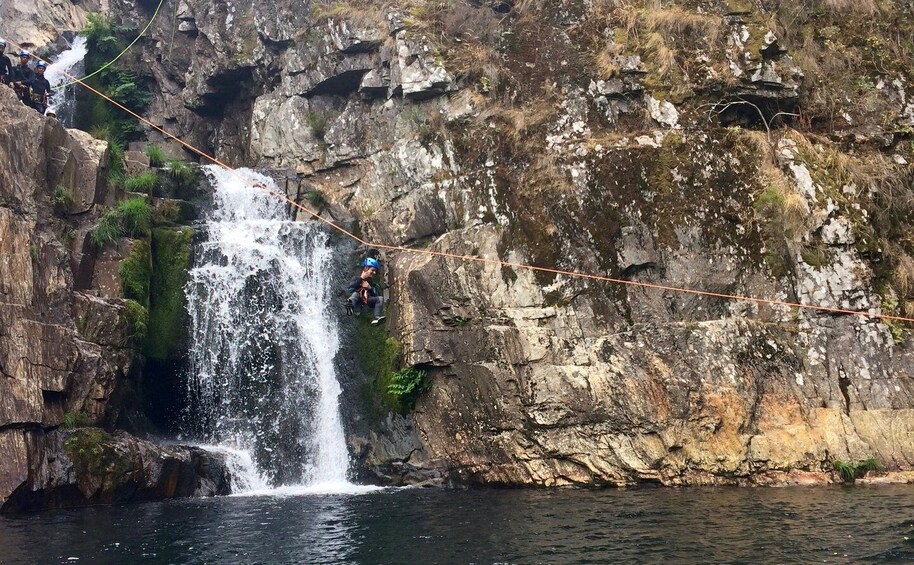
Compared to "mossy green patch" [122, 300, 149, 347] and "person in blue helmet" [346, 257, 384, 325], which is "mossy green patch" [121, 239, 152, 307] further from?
"person in blue helmet" [346, 257, 384, 325]

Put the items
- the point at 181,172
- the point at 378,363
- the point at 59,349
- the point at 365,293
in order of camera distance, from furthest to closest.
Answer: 1. the point at 181,172
2. the point at 378,363
3. the point at 365,293
4. the point at 59,349

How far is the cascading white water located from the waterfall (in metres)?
9.21

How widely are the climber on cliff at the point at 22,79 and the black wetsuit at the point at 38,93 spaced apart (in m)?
0.10

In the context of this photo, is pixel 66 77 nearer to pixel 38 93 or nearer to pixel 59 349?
pixel 38 93

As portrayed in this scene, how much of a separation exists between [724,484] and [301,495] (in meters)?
8.90

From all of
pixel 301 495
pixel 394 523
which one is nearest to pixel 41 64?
pixel 301 495

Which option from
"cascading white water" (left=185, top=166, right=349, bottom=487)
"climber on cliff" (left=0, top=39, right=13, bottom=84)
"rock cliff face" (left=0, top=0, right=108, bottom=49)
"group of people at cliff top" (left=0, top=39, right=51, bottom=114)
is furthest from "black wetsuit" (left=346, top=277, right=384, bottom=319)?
"rock cliff face" (left=0, top=0, right=108, bottom=49)

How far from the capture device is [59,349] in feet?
50.5

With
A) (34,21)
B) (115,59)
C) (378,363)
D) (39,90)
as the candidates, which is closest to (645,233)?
(378,363)

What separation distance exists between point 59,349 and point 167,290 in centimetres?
379

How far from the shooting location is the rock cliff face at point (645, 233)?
1622cm

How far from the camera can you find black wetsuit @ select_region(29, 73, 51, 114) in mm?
20219

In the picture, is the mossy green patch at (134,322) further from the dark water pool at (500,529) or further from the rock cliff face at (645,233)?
the rock cliff face at (645,233)

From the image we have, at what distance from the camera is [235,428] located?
1789 centimetres
